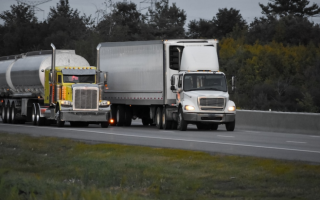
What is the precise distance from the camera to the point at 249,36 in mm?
108750

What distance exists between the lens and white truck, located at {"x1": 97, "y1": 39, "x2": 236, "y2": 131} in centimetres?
2873

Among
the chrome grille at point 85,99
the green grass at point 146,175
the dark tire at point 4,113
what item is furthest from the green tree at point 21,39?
the green grass at point 146,175

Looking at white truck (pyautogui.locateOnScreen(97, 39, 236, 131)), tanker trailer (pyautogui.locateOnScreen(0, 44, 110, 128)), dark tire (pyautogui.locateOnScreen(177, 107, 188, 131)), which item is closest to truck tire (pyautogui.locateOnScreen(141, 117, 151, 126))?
white truck (pyautogui.locateOnScreen(97, 39, 236, 131))

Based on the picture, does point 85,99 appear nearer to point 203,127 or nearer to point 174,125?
point 174,125

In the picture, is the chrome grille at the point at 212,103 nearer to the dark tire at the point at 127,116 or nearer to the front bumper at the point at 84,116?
the front bumper at the point at 84,116

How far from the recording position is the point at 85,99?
3247 cm

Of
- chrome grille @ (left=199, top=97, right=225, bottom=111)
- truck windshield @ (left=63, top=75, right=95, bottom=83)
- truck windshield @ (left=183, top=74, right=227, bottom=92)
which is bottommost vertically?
chrome grille @ (left=199, top=97, right=225, bottom=111)

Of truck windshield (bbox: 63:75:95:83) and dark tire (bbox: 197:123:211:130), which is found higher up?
truck windshield (bbox: 63:75:95:83)

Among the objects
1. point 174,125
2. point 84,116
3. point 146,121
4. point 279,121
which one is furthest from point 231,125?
point 146,121

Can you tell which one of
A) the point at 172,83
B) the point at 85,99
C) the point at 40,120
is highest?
the point at 172,83

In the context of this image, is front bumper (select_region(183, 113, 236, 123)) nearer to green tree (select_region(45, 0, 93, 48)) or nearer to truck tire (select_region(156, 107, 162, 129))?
truck tire (select_region(156, 107, 162, 129))

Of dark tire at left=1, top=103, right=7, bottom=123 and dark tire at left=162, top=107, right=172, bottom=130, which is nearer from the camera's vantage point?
dark tire at left=162, top=107, right=172, bottom=130

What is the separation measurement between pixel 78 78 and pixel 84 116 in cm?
237

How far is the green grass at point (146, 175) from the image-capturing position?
10.8 metres
